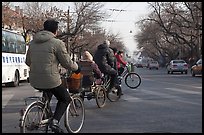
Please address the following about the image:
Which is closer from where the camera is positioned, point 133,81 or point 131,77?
point 131,77

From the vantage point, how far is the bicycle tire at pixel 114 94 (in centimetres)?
1247

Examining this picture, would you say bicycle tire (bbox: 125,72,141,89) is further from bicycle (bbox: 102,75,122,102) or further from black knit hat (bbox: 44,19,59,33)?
black knit hat (bbox: 44,19,59,33)

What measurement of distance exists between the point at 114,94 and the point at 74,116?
5.61 metres

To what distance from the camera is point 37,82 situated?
20.6ft

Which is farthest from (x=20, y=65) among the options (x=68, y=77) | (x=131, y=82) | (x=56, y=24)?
(x=56, y=24)

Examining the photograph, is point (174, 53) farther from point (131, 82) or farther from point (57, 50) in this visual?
point (57, 50)

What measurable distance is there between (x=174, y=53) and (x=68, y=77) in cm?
8809

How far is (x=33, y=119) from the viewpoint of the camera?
6316mm

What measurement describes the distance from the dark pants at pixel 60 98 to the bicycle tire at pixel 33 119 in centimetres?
23

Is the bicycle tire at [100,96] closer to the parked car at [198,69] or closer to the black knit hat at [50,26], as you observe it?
the black knit hat at [50,26]

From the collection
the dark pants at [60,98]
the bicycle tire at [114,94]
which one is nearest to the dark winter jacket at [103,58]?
the bicycle tire at [114,94]

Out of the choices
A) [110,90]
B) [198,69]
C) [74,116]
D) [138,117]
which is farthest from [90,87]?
[198,69]

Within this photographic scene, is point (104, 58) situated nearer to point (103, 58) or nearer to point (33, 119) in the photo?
point (103, 58)

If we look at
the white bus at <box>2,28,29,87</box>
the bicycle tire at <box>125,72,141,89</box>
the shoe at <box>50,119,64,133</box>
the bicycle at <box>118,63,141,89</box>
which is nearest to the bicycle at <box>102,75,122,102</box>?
the bicycle at <box>118,63,141,89</box>
